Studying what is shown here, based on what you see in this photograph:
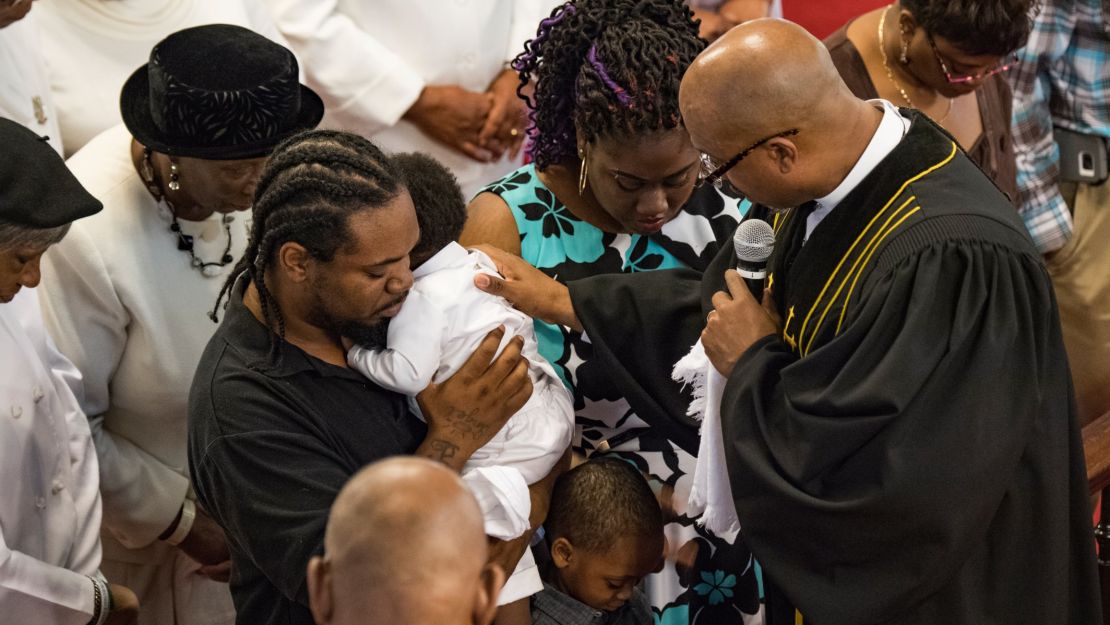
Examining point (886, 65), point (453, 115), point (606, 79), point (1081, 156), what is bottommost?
point (1081, 156)

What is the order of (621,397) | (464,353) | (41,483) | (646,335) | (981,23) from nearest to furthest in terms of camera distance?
(464,353) → (41,483) → (646,335) → (621,397) → (981,23)

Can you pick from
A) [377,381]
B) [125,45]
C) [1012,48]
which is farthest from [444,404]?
[1012,48]

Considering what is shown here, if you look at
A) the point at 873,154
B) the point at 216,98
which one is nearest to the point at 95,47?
the point at 216,98

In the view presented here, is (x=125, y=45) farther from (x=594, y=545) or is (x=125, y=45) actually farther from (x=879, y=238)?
(x=879, y=238)

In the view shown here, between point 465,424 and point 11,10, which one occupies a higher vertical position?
point 11,10

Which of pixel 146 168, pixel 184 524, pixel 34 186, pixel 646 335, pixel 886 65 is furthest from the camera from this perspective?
pixel 886 65

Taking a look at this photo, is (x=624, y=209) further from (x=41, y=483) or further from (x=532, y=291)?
(x=41, y=483)

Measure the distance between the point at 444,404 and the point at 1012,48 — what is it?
2364mm

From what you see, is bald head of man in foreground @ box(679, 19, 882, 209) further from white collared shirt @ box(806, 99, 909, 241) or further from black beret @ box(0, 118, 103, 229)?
black beret @ box(0, 118, 103, 229)

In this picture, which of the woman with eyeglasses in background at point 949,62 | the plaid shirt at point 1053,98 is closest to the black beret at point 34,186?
the woman with eyeglasses in background at point 949,62

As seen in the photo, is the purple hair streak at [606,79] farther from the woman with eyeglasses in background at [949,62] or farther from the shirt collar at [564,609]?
the woman with eyeglasses in background at [949,62]

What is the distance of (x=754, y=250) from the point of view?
9.91ft

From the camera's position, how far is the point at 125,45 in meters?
4.16

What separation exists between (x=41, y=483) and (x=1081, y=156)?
4106 mm
